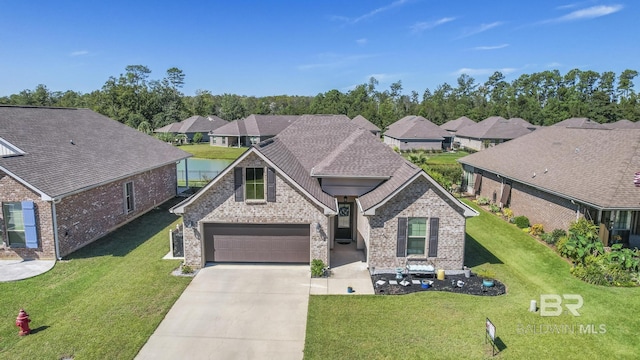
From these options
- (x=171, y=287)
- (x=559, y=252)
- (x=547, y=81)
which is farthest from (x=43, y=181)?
(x=547, y=81)

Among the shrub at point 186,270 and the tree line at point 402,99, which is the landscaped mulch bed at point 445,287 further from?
the tree line at point 402,99

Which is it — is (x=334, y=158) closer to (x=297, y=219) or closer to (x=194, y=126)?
(x=297, y=219)

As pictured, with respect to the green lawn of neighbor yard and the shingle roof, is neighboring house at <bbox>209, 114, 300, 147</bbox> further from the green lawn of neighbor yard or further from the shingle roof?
the green lawn of neighbor yard

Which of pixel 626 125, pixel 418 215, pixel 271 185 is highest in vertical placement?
pixel 626 125

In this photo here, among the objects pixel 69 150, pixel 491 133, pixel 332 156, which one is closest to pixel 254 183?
pixel 332 156

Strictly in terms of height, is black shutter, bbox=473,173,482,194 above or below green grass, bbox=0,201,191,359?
above

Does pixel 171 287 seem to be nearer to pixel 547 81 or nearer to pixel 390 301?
pixel 390 301

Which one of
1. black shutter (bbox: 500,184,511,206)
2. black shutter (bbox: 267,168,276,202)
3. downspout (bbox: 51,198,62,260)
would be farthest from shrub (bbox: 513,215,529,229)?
downspout (bbox: 51,198,62,260)
